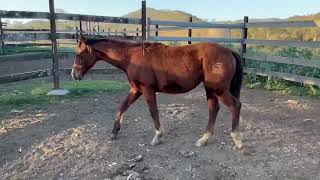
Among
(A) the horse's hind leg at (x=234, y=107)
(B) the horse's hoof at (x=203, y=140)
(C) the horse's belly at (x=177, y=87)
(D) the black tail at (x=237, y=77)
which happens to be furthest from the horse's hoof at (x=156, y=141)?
(D) the black tail at (x=237, y=77)

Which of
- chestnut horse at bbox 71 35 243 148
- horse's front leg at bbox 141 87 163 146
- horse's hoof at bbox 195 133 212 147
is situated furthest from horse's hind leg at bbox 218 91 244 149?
horse's front leg at bbox 141 87 163 146

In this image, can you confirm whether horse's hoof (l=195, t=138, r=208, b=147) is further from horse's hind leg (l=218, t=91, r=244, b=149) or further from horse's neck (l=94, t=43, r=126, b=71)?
horse's neck (l=94, t=43, r=126, b=71)

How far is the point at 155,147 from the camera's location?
4680mm

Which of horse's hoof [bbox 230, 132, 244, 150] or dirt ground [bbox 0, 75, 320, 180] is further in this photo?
horse's hoof [bbox 230, 132, 244, 150]

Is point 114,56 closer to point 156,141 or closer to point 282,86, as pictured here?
point 156,141

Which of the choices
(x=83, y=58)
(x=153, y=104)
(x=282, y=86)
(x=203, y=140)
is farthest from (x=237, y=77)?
(x=282, y=86)

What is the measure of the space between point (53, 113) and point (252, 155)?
11.3 feet

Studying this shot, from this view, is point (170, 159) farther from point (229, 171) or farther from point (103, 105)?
point (103, 105)

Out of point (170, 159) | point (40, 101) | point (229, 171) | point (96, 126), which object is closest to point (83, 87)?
point (40, 101)

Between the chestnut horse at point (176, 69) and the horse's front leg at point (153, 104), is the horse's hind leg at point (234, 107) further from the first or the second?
the horse's front leg at point (153, 104)

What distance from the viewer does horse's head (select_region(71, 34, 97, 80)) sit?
16.2 feet

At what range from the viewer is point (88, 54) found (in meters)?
4.95

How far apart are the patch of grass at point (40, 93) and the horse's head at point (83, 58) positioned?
210cm

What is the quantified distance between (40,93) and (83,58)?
3099 mm
